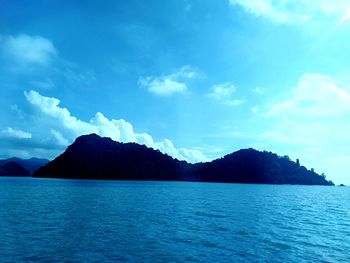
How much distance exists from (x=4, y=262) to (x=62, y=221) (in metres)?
24.3

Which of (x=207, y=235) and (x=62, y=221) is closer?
(x=207, y=235)

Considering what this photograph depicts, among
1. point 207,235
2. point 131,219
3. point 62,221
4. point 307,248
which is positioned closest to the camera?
point 307,248

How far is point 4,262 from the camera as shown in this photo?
88.8ft

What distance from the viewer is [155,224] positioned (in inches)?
2015

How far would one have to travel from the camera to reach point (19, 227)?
43.5 m

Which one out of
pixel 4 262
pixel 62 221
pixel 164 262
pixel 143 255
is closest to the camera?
pixel 4 262

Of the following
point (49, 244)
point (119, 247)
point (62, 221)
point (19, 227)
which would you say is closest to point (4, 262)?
point (49, 244)

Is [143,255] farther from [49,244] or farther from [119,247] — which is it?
[49,244]

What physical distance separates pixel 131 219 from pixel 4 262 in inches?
1196

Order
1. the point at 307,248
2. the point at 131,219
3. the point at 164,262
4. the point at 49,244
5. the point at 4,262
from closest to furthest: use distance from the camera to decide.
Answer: the point at 4,262 → the point at 164,262 → the point at 49,244 → the point at 307,248 → the point at 131,219

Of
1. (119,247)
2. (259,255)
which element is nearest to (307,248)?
(259,255)

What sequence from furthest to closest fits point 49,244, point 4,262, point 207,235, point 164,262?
point 207,235, point 49,244, point 164,262, point 4,262

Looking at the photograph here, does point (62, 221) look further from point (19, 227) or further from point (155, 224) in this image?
point (155, 224)

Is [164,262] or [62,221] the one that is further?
[62,221]
